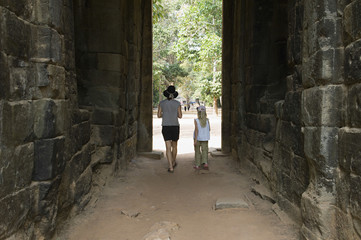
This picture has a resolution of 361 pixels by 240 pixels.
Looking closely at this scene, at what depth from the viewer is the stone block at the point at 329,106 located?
111 inches

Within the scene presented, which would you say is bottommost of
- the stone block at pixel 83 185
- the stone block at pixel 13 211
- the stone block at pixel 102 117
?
the stone block at pixel 83 185

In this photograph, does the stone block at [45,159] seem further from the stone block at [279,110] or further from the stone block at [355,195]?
the stone block at [279,110]

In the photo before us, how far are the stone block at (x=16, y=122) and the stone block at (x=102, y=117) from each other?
8.52ft

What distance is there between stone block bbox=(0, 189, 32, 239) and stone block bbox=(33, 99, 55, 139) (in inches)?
20.9

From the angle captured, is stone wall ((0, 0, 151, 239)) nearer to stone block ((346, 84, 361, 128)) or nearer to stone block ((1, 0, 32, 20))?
stone block ((1, 0, 32, 20))

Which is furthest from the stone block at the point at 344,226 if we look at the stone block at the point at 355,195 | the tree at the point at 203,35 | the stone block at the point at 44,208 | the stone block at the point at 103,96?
the tree at the point at 203,35

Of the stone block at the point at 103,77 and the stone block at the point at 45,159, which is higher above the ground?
the stone block at the point at 103,77

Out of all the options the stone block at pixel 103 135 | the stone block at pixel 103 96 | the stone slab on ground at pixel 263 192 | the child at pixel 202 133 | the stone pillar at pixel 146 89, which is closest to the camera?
the stone slab on ground at pixel 263 192

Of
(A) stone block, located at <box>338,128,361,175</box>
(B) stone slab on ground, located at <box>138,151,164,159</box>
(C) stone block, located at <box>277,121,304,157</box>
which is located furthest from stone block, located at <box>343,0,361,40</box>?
(B) stone slab on ground, located at <box>138,151,164,159</box>

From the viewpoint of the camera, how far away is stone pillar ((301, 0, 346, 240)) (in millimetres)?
2848

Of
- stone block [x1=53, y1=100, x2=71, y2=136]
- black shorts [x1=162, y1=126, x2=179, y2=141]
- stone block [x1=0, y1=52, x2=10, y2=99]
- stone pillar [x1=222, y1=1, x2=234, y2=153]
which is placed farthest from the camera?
stone pillar [x1=222, y1=1, x2=234, y2=153]

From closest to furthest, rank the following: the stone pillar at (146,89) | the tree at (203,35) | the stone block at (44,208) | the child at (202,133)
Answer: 1. the stone block at (44,208)
2. the child at (202,133)
3. the stone pillar at (146,89)
4. the tree at (203,35)

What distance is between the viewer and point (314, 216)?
9.97 feet

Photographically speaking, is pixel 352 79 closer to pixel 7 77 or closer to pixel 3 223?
pixel 7 77
